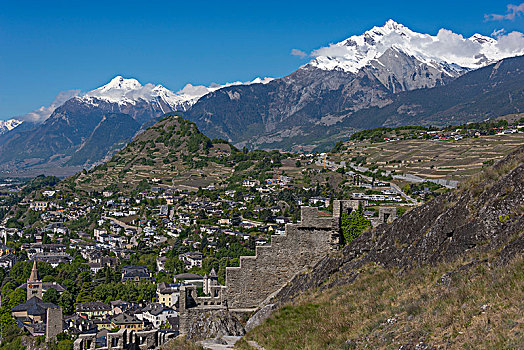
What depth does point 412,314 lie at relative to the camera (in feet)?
41.7

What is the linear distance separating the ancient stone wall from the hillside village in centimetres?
90

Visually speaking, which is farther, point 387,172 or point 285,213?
point 387,172

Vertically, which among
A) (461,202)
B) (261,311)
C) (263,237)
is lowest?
(263,237)

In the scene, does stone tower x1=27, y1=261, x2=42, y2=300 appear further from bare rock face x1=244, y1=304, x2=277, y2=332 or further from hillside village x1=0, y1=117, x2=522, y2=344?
bare rock face x1=244, y1=304, x2=277, y2=332

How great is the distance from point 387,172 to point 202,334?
140443 mm

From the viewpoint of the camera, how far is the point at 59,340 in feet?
230

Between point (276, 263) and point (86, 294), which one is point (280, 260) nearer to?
point (276, 263)

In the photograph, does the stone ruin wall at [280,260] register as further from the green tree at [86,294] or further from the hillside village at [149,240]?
the green tree at [86,294]

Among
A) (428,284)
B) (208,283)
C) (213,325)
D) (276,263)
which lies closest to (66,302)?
(208,283)

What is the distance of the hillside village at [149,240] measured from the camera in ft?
268

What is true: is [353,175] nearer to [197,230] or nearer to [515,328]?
[197,230]

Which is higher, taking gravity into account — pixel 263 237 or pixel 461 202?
pixel 461 202

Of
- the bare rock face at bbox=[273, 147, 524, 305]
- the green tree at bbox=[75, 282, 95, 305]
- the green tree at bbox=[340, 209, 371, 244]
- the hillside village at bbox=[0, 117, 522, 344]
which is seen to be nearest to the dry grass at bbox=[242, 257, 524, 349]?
the bare rock face at bbox=[273, 147, 524, 305]

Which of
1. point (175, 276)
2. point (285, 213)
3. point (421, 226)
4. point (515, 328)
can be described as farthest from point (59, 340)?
point (285, 213)
